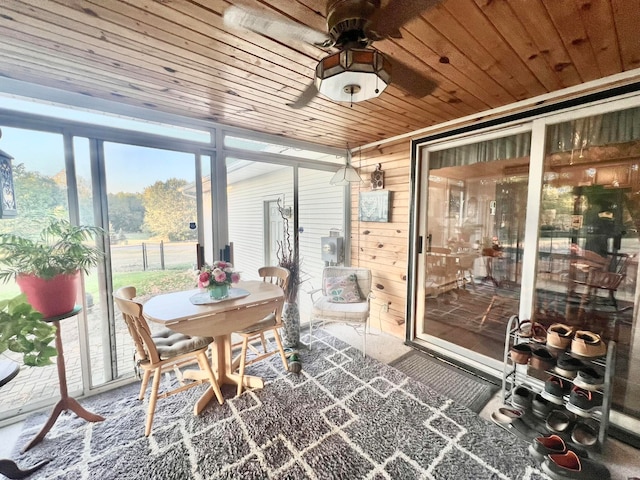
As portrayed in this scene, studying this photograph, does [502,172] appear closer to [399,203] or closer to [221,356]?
[399,203]

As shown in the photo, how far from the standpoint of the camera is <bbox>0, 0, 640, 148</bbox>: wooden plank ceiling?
1.18 metres

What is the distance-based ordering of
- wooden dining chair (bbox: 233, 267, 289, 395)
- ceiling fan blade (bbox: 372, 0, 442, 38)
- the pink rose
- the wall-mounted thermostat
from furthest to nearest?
Answer: the wall-mounted thermostat, wooden dining chair (bbox: 233, 267, 289, 395), the pink rose, ceiling fan blade (bbox: 372, 0, 442, 38)

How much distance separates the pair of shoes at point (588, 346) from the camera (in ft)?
5.39

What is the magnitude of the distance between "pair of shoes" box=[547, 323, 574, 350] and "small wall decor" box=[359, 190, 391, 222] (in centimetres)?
187

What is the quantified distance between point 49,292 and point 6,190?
0.67m

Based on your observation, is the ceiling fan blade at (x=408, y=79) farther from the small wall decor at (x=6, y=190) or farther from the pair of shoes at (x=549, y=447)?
the small wall decor at (x=6, y=190)

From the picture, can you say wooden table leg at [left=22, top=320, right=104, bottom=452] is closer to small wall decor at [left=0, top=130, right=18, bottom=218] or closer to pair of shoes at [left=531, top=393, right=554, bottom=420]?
small wall decor at [left=0, top=130, right=18, bottom=218]

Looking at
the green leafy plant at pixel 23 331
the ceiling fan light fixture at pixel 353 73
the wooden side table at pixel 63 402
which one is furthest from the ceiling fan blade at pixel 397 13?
the wooden side table at pixel 63 402

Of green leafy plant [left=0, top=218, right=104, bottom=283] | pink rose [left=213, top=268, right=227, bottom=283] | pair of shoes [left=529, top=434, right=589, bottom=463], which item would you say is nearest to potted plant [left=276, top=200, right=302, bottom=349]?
pink rose [left=213, top=268, right=227, bottom=283]

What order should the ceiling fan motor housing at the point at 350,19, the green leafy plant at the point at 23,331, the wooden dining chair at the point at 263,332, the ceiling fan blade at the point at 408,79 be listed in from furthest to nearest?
the wooden dining chair at the point at 263,332 → the ceiling fan blade at the point at 408,79 → the green leafy plant at the point at 23,331 → the ceiling fan motor housing at the point at 350,19

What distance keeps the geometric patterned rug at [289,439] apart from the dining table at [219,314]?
0.49 feet

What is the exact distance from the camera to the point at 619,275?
185cm

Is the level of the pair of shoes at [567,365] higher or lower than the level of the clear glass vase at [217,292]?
lower

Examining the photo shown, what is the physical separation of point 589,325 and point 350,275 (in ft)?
6.79
